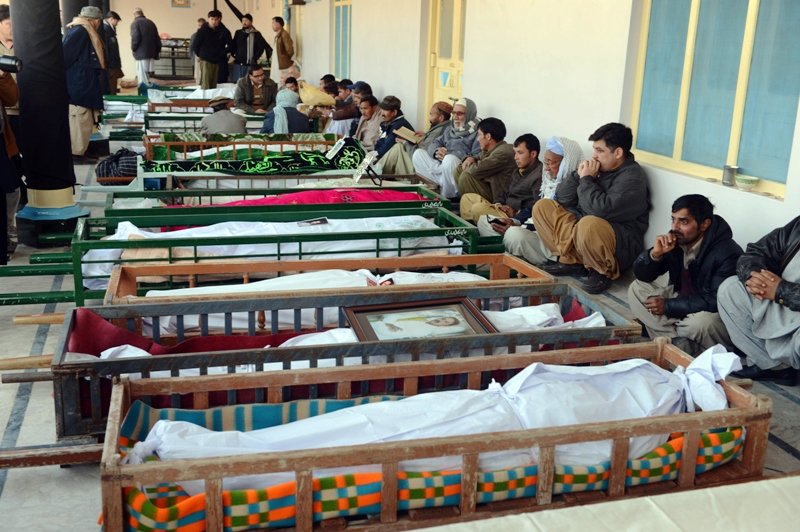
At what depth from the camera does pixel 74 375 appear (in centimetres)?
248

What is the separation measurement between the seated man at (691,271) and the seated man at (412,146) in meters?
3.48

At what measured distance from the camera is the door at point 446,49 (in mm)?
8102

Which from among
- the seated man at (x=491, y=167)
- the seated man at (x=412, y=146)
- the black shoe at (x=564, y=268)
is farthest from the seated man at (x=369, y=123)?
the black shoe at (x=564, y=268)

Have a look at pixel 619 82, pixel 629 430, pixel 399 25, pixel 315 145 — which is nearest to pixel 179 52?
pixel 399 25

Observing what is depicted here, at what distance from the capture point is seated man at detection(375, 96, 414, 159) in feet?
25.6

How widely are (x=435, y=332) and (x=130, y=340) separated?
3.47 feet

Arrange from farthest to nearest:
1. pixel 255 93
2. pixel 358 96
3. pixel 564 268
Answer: pixel 255 93, pixel 358 96, pixel 564 268

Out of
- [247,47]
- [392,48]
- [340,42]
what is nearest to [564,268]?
[392,48]

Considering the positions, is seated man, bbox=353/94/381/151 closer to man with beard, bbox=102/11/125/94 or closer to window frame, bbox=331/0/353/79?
window frame, bbox=331/0/353/79

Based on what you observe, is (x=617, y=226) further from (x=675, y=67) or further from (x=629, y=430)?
(x=629, y=430)

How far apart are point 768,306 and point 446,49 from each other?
5.63 metres

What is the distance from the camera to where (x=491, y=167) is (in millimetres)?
6129

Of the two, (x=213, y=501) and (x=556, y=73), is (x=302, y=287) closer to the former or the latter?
(x=213, y=501)

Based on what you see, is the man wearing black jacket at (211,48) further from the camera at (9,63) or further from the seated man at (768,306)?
the seated man at (768,306)
